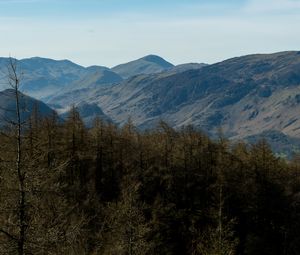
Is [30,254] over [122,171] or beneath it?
over

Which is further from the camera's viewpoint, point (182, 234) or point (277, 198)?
point (277, 198)

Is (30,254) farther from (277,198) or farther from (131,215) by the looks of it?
(277,198)

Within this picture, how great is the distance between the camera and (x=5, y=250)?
64.6ft

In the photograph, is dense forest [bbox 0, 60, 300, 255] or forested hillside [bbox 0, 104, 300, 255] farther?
forested hillside [bbox 0, 104, 300, 255]

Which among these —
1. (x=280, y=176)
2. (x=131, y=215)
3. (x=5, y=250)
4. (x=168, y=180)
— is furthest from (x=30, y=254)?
(x=280, y=176)

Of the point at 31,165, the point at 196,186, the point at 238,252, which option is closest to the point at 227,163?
the point at 196,186

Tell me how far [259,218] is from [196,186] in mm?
13723

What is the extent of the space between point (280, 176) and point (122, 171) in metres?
33.7

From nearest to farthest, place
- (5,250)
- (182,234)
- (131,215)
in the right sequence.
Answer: (5,250)
(131,215)
(182,234)

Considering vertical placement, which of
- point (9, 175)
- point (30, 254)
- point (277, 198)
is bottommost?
point (277, 198)

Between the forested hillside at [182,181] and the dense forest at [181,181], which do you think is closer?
the dense forest at [181,181]

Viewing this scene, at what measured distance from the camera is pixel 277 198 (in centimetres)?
8931

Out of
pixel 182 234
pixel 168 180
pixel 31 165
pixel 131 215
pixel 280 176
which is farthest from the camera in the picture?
pixel 280 176

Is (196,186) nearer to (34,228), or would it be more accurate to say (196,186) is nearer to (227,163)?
(227,163)
